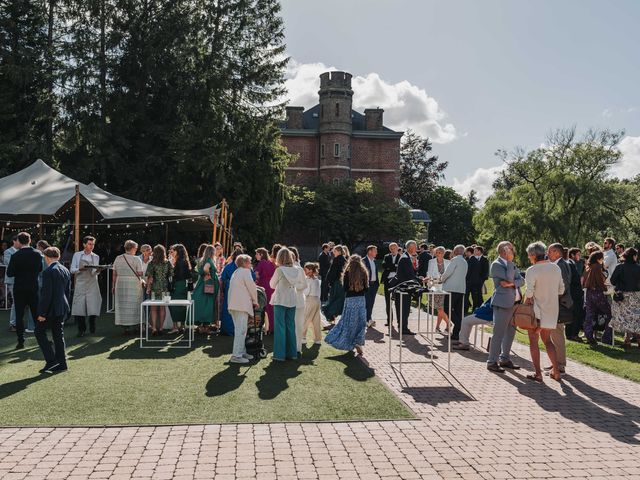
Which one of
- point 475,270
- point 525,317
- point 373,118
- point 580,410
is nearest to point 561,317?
point 525,317

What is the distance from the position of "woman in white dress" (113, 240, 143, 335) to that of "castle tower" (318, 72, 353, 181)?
151ft

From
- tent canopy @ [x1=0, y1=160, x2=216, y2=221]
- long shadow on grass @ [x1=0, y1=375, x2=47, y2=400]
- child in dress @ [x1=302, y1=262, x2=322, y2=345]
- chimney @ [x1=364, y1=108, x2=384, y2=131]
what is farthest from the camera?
chimney @ [x1=364, y1=108, x2=384, y2=131]

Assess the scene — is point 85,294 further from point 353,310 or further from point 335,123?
point 335,123

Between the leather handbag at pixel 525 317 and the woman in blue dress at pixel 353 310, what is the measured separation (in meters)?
2.39

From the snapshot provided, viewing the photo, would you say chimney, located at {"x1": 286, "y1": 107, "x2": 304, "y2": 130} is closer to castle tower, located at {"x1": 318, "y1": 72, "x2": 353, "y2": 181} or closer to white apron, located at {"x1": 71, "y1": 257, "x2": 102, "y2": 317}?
castle tower, located at {"x1": 318, "y1": 72, "x2": 353, "y2": 181}

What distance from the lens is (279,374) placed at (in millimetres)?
7930

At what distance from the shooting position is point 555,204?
1391 inches

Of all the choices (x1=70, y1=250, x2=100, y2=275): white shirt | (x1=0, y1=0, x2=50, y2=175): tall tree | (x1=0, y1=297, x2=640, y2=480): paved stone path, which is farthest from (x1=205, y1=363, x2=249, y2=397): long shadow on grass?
(x1=0, y1=0, x2=50, y2=175): tall tree

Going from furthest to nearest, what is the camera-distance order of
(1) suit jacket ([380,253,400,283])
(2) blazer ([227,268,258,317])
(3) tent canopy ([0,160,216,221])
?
(3) tent canopy ([0,160,216,221])
(1) suit jacket ([380,253,400,283])
(2) blazer ([227,268,258,317])

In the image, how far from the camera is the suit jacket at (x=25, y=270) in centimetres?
851

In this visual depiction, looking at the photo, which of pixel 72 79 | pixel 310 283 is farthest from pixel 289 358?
pixel 72 79

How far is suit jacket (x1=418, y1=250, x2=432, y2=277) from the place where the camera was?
13.8 m

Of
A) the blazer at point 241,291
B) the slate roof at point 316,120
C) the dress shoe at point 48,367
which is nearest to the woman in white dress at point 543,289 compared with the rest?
the blazer at point 241,291

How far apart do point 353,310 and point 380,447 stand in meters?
4.12
